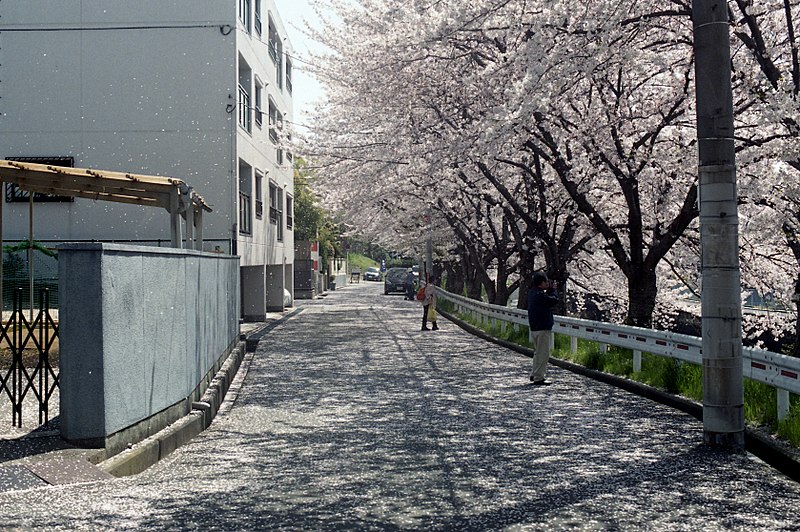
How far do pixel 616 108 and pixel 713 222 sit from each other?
988 cm

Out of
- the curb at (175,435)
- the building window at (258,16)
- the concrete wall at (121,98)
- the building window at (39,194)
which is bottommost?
the curb at (175,435)

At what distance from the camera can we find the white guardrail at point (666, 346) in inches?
354

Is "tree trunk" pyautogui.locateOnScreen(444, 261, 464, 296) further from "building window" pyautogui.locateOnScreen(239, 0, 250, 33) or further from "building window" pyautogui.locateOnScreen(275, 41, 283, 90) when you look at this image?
"building window" pyautogui.locateOnScreen(239, 0, 250, 33)

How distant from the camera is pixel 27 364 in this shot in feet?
44.7

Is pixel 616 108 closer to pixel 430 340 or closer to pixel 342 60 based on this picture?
pixel 430 340

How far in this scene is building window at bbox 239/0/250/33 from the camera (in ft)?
93.0

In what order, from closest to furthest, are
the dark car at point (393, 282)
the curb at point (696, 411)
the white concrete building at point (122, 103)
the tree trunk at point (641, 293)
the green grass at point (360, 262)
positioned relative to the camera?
the curb at point (696, 411), the tree trunk at point (641, 293), the white concrete building at point (122, 103), the dark car at point (393, 282), the green grass at point (360, 262)

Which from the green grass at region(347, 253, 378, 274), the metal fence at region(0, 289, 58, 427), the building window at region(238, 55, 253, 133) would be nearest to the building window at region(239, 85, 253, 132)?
the building window at region(238, 55, 253, 133)

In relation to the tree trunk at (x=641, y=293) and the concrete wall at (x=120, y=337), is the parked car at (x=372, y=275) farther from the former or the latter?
the concrete wall at (x=120, y=337)

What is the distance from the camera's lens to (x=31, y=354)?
48.0ft

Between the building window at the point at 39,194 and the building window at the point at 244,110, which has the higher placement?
the building window at the point at 244,110

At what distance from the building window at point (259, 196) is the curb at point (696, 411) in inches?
592

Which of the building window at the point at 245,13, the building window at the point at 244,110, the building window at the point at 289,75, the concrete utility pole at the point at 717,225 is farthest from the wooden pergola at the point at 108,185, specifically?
the building window at the point at 289,75

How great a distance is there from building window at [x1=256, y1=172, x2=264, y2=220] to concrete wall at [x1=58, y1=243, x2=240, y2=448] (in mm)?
22454
